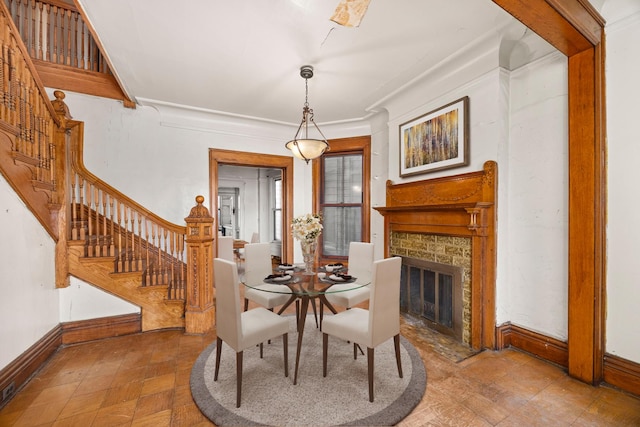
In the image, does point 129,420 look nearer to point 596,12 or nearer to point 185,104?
point 185,104

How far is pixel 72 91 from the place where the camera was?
3.55 metres

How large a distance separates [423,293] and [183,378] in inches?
101

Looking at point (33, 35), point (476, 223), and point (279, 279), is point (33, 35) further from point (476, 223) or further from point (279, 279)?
point (476, 223)

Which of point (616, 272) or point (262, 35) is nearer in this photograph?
point (616, 272)

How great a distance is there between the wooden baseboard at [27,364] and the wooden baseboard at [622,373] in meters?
4.27

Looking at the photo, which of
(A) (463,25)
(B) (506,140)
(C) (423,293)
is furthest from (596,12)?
(C) (423,293)

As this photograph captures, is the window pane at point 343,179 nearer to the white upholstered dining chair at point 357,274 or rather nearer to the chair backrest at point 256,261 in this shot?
the white upholstered dining chair at point 357,274

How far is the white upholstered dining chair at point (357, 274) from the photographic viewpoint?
287cm

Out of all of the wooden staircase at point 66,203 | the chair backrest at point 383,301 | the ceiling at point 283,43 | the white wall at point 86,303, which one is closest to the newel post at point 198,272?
the wooden staircase at point 66,203

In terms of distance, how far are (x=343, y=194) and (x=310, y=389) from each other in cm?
322

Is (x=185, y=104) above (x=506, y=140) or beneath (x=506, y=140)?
above

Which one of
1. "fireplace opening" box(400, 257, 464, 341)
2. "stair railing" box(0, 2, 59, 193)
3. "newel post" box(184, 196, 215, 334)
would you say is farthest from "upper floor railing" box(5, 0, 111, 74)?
"fireplace opening" box(400, 257, 464, 341)

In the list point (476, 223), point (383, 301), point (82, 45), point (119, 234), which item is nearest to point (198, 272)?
point (119, 234)

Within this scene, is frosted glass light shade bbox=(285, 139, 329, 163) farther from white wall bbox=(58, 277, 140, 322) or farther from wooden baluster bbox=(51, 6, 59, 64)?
wooden baluster bbox=(51, 6, 59, 64)
